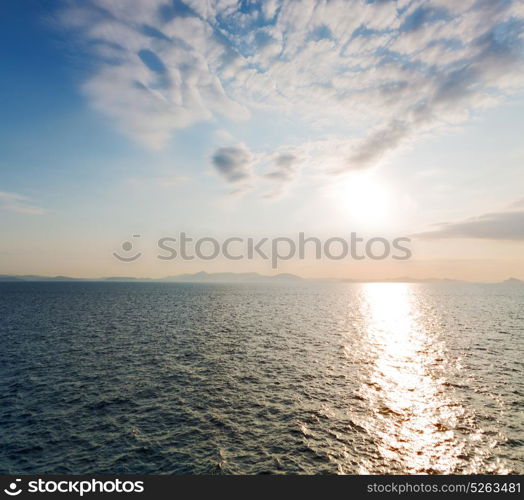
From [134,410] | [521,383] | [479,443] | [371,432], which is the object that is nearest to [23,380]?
[134,410]

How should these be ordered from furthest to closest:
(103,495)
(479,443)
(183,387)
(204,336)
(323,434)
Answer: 1. (204,336)
2. (183,387)
3. (323,434)
4. (479,443)
5. (103,495)

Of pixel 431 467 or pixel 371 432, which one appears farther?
pixel 371 432

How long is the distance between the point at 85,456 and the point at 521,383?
5054 centimetres

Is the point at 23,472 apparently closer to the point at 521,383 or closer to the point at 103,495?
the point at 103,495

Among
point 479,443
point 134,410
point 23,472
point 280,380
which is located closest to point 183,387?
point 134,410

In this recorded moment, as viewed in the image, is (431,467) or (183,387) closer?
(431,467)

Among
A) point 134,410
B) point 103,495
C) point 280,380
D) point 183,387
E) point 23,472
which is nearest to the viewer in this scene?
point 103,495

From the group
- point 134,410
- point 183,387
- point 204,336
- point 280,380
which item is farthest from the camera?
point 204,336

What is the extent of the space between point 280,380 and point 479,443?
21.5 metres

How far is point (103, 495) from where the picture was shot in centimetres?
1747

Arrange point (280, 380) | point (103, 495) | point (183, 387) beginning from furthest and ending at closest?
point (280, 380) < point (183, 387) < point (103, 495)

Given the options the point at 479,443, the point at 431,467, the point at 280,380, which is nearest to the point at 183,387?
the point at 280,380

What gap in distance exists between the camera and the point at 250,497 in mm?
18156

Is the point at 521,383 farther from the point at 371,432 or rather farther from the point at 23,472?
the point at 23,472
